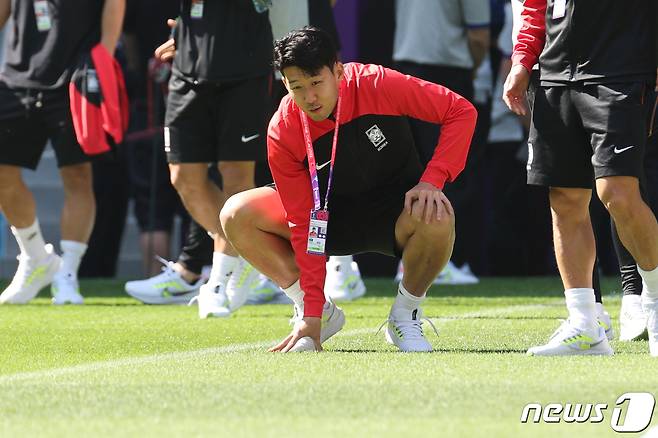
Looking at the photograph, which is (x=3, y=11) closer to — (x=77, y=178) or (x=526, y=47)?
(x=77, y=178)

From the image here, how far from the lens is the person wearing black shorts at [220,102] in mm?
7746

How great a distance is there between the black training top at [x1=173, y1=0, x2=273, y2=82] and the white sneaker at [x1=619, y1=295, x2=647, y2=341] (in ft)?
7.99

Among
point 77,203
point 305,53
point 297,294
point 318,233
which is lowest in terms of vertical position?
point 77,203

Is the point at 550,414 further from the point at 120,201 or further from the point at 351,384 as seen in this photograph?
the point at 120,201

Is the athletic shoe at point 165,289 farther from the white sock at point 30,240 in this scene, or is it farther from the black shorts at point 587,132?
the black shorts at point 587,132

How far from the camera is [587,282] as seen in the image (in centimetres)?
557

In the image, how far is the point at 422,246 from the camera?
573 cm

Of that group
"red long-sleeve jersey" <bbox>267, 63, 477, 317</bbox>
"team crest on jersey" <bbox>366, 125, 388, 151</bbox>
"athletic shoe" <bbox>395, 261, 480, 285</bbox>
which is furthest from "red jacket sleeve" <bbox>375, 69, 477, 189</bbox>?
"athletic shoe" <bbox>395, 261, 480, 285</bbox>

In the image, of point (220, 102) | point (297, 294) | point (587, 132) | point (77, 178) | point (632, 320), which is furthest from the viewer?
point (77, 178)

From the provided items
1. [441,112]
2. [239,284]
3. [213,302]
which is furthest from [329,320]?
[239,284]

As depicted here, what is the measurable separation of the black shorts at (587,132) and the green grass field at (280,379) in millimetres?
650

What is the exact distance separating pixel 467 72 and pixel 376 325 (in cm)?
359

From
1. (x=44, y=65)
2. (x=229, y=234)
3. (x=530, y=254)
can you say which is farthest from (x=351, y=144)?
(x=530, y=254)

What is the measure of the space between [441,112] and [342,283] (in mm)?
3326
